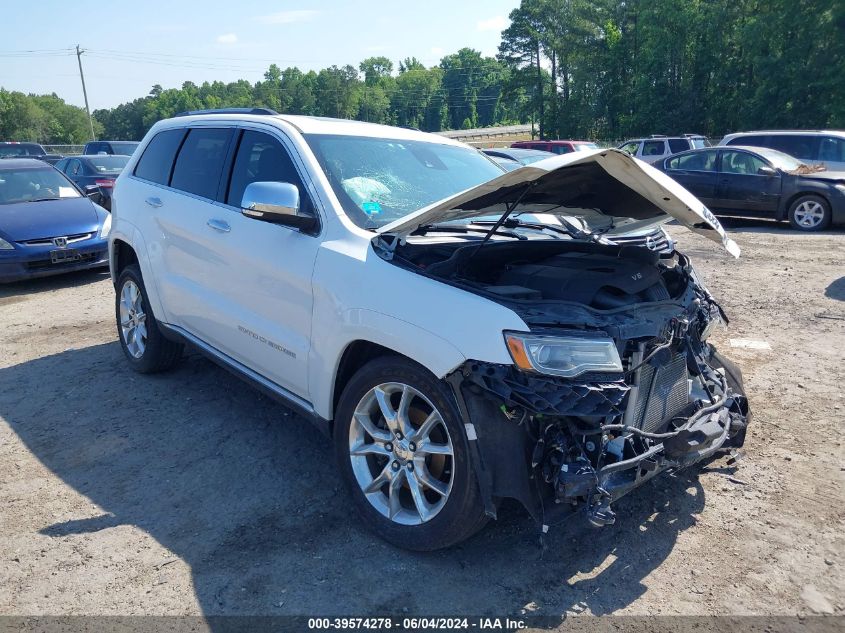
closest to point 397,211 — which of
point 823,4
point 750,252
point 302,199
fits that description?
point 302,199

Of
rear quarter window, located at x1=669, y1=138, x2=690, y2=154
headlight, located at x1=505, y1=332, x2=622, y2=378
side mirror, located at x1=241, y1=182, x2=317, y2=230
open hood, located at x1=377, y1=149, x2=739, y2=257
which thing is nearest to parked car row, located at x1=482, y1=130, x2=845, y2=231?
rear quarter window, located at x1=669, y1=138, x2=690, y2=154

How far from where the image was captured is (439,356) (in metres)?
2.80

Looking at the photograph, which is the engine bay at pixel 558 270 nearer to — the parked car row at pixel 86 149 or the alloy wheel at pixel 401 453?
the alloy wheel at pixel 401 453

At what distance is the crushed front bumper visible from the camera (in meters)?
2.62

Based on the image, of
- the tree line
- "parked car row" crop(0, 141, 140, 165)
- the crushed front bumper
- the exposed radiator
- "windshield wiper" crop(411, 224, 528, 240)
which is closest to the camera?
the crushed front bumper

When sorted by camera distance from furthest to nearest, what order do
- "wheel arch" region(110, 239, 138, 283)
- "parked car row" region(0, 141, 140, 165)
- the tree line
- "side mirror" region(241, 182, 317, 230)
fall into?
the tree line, "parked car row" region(0, 141, 140, 165), "wheel arch" region(110, 239, 138, 283), "side mirror" region(241, 182, 317, 230)

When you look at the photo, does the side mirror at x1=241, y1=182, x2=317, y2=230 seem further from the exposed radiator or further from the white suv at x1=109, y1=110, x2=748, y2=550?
the exposed radiator

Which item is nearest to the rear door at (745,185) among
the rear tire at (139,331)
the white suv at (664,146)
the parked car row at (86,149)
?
the white suv at (664,146)

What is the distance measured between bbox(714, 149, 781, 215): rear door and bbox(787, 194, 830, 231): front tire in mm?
347

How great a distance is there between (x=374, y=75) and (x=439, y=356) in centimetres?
14714

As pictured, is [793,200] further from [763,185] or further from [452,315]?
[452,315]

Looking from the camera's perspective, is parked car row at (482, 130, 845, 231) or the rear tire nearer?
the rear tire

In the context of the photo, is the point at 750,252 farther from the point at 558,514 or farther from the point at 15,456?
the point at 15,456

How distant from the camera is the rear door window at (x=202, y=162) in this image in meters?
4.54
